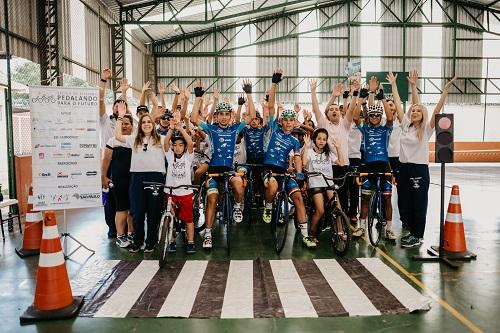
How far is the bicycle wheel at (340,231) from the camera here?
6000 millimetres

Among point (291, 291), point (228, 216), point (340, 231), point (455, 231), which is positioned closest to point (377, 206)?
point (340, 231)

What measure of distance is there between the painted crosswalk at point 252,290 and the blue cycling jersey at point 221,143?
1678mm

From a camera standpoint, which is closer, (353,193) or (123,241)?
(123,241)

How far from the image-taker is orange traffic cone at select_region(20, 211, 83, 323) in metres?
4.20

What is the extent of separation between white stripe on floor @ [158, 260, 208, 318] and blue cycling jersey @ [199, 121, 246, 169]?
168cm

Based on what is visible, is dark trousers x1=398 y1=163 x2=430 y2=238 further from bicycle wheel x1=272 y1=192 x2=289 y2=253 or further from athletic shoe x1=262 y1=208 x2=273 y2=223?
athletic shoe x1=262 y1=208 x2=273 y2=223

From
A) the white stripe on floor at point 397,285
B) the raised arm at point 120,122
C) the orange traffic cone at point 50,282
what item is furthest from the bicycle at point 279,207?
the orange traffic cone at point 50,282

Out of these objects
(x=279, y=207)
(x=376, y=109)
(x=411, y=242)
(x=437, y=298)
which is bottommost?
(x=437, y=298)

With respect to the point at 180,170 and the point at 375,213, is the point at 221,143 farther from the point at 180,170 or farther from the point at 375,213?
the point at 375,213

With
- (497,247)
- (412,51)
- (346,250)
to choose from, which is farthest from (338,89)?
(412,51)

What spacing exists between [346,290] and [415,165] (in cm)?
267


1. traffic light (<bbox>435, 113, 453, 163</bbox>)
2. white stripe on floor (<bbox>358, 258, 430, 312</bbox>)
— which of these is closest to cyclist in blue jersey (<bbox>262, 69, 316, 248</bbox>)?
white stripe on floor (<bbox>358, 258, 430, 312</bbox>)

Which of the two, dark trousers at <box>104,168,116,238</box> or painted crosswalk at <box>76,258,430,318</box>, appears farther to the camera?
dark trousers at <box>104,168,116,238</box>

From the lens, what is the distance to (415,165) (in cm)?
654
